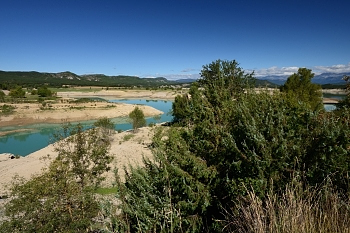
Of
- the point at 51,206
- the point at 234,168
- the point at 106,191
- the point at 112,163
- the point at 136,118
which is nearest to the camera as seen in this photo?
the point at 234,168

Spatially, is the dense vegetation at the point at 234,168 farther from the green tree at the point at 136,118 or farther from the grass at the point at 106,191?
the green tree at the point at 136,118

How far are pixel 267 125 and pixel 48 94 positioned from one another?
10232 centimetres

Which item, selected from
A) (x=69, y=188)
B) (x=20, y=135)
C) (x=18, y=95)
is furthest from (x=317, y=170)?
(x=18, y=95)

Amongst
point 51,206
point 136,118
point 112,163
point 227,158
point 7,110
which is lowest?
point 112,163

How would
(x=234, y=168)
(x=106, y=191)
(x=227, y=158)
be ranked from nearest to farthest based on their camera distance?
1. (x=234, y=168)
2. (x=227, y=158)
3. (x=106, y=191)

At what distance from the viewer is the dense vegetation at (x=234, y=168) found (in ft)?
16.1

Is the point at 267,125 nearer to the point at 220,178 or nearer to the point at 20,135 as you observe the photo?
the point at 220,178

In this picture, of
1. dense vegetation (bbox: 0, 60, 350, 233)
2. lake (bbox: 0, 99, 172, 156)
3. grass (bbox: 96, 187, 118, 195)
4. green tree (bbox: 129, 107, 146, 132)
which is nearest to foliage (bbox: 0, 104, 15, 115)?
lake (bbox: 0, 99, 172, 156)

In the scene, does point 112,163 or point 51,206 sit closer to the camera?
point 51,206

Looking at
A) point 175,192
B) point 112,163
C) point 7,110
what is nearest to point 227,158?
point 175,192

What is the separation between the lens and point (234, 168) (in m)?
6.02

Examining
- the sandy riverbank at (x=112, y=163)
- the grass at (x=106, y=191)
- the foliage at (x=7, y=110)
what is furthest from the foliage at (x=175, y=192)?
→ the foliage at (x=7, y=110)

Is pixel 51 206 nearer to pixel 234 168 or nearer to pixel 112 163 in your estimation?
pixel 234 168

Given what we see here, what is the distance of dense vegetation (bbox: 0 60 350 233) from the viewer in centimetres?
490
